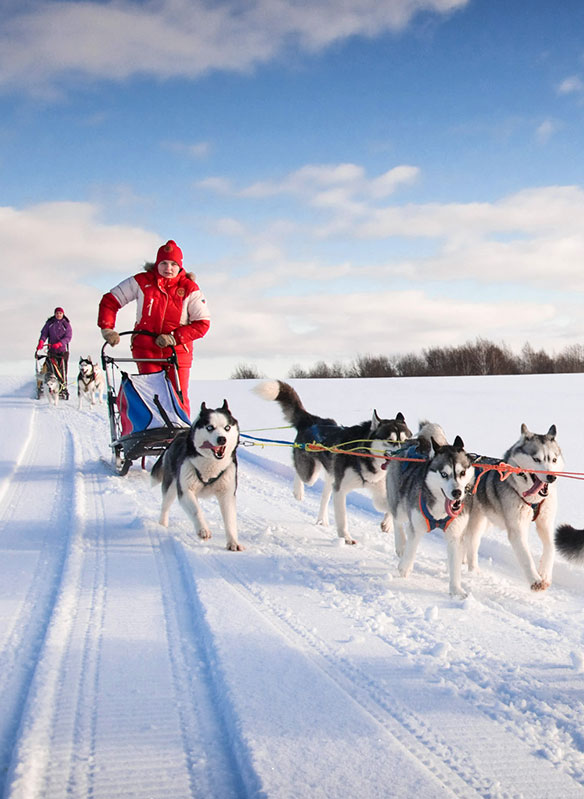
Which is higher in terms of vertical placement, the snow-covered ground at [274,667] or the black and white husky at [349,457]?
the black and white husky at [349,457]

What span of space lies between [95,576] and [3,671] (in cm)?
108

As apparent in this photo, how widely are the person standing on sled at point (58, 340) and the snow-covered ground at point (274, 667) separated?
35.3 ft

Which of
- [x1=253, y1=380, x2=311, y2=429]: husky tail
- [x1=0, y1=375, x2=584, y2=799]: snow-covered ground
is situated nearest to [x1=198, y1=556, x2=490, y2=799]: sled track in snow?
[x1=0, y1=375, x2=584, y2=799]: snow-covered ground

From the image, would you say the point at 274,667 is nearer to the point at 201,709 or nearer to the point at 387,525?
the point at 201,709

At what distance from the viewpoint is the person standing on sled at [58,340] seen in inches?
579

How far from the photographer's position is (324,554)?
12.8 ft

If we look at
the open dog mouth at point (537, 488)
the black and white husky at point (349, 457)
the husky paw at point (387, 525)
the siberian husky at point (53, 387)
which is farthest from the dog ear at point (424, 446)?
the siberian husky at point (53, 387)

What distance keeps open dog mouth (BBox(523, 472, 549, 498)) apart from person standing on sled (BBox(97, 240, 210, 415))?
133 inches

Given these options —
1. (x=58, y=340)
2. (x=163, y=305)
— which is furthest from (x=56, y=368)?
(x=163, y=305)

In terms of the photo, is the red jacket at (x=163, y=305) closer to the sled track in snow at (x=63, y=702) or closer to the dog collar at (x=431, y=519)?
the sled track in snow at (x=63, y=702)

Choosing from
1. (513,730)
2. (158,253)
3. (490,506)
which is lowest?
(513,730)

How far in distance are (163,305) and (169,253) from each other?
48 cm

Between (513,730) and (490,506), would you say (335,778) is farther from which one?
(490,506)

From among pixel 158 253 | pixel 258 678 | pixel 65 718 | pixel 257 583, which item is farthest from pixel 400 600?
pixel 158 253
